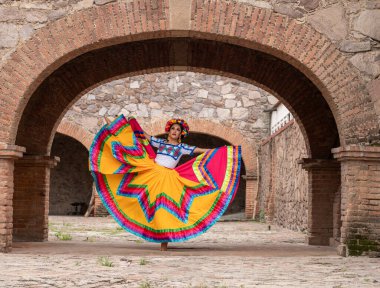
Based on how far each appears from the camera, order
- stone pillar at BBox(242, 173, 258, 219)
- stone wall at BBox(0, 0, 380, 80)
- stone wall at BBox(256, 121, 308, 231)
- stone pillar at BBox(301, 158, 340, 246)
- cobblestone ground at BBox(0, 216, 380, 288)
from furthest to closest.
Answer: stone pillar at BBox(242, 173, 258, 219) < stone wall at BBox(256, 121, 308, 231) < stone pillar at BBox(301, 158, 340, 246) < stone wall at BBox(0, 0, 380, 80) < cobblestone ground at BBox(0, 216, 380, 288)

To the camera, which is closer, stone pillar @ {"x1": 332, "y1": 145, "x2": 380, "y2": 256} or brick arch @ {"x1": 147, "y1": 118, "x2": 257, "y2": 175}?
stone pillar @ {"x1": 332, "y1": 145, "x2": 380, "y2": 256}

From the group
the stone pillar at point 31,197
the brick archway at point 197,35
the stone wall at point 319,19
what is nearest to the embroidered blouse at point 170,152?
the brick archway at point 197,35

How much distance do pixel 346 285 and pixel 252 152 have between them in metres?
15.2

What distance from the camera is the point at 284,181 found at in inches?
672

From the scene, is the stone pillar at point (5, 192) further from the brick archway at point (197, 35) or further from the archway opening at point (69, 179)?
the archway opening at point (69, 179)

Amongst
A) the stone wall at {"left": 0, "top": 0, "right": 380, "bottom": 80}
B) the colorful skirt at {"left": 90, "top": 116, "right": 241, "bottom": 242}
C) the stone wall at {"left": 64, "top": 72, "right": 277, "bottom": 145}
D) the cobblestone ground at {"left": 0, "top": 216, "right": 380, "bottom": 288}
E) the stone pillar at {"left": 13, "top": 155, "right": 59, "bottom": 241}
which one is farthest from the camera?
the stone wall at {"left": 64, "top": 72, "right": 277, "bottom": 145}

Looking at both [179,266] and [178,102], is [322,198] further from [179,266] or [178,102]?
[178,102]

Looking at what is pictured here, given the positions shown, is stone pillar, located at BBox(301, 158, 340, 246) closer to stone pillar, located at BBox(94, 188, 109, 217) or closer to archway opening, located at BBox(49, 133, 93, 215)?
stone pillar, located at BBox(94, 188, 109, 217)

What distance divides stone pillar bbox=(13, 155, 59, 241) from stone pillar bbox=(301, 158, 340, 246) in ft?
13.1

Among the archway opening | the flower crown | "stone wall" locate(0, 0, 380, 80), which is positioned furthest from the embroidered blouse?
the archway opening

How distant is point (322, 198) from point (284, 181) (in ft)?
20.5

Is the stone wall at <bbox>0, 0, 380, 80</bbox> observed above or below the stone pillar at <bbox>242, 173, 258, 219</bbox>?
above

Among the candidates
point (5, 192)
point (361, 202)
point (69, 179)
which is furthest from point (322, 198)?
point (69, 179)

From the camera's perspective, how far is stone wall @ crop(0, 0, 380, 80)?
8.38m
